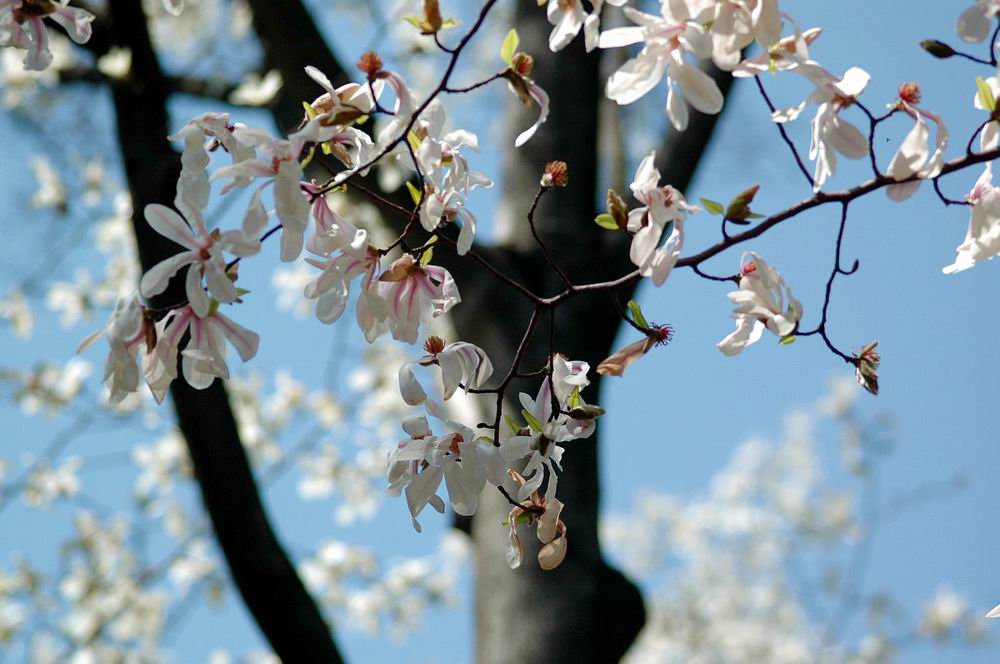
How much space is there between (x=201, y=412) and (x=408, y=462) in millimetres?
979

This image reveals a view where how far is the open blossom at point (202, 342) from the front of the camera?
0.66 meters

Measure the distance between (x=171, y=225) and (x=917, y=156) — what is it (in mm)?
455

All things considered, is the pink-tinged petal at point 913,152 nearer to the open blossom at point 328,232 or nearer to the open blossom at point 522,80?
the open blossom at point 522,80

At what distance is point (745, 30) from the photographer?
63 cm

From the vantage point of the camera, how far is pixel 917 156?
25.6 inches

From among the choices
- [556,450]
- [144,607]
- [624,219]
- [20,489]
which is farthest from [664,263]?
[144,607]

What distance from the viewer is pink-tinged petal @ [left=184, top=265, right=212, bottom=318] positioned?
637 millimetres

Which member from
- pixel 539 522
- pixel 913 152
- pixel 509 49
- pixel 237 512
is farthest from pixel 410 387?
pixel 237 512

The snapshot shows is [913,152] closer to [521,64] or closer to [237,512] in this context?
[521,64]

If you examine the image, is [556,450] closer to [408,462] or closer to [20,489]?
[408,462]

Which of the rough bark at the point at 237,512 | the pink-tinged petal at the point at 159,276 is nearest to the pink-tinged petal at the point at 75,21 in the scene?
the pink-tinged petal at the point at 159,276

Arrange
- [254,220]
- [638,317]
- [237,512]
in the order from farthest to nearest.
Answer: [237,512] → [638,317] → [254,220]

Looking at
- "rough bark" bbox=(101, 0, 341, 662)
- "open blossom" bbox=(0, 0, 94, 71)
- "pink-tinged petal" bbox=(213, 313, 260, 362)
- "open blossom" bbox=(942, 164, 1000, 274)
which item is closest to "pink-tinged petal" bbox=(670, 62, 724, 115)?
"open blossom" bbox=(942, 164, 1000, 274)

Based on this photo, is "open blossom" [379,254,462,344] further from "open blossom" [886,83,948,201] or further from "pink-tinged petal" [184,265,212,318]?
"open blossom" [886,83,948,201]
